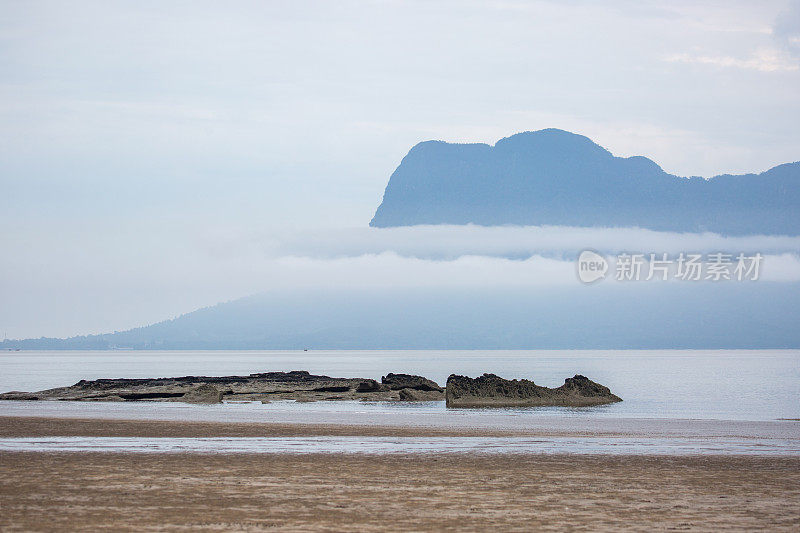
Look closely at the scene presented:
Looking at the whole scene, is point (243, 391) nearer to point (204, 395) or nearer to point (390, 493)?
point (204, 395)

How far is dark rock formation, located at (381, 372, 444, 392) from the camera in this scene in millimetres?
80500

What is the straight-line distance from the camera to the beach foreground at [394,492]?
18797mm

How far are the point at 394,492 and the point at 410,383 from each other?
5953 cm

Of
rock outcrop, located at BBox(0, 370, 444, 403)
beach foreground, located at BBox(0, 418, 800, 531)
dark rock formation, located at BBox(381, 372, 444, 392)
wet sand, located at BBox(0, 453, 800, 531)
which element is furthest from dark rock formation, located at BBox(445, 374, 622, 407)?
wet sand, located at BBox(0, 453, 800, 531)

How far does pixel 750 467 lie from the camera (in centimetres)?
2995

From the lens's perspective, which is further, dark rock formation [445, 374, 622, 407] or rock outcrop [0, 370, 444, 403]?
rock outcrop [0, 370, 444, 403]

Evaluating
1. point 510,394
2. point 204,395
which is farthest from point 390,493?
point 204,395

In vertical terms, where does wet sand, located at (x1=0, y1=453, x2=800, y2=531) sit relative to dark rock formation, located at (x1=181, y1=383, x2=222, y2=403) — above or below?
below

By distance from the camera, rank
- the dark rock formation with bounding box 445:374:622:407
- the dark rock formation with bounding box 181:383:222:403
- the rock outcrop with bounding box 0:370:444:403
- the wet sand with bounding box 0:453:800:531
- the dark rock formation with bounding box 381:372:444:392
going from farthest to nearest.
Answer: the dark rock formation with bounding box 381:372:444:392, the rock outcrop with bounding box 0:370:444:403, the dark rock formation with bounding box 181:383:222:403, the dark rock formation with bounding box 445:374:622:407, the wet sand with bounding box 0:453:800:531

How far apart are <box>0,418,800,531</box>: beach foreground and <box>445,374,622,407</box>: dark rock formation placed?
1425 inches

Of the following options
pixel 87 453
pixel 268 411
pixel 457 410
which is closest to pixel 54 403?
pixel 268 411

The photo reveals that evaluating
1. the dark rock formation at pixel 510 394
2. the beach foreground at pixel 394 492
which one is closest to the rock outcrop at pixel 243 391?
the dark rock formation at pixel 510 394

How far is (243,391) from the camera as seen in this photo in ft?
279

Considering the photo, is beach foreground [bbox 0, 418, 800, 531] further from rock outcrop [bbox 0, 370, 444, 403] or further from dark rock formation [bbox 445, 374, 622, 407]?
rock outcrop [bbox 0, 370, 444, 403]
